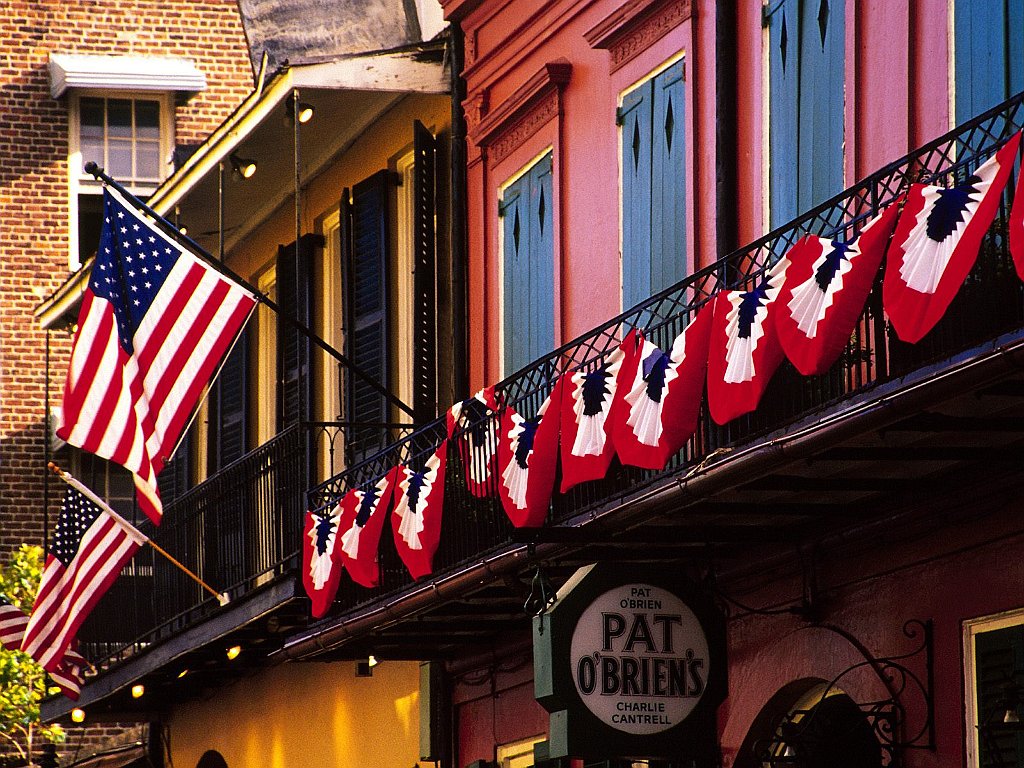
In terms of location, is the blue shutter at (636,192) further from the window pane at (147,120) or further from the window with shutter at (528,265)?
the window pane at (147,120)

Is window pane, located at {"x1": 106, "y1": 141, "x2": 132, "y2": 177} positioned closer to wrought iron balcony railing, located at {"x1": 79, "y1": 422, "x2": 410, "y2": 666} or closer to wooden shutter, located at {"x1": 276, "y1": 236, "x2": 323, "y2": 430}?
wrought iron balcony railing, located at {"x1": 79, "y1": 422, "x2": 410, "y2": 666}

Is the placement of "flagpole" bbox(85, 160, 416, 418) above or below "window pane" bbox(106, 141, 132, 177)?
below

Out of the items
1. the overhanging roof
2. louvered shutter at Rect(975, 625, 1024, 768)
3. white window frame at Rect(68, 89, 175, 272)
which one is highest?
the overhanging roof

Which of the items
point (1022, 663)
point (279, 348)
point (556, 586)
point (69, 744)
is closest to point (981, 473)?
point (1022, 663)

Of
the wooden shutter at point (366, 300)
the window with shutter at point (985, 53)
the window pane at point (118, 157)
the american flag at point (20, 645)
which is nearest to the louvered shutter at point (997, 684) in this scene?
the window with shutter at point (985, 53)

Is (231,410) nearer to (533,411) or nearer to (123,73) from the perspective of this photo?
(123,73)

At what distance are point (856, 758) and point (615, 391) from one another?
2.62 metres

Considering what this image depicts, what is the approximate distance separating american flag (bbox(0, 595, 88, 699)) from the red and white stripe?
94cm

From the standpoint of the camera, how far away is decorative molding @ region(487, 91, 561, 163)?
15.3 m

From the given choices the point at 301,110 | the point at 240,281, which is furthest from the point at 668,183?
the point at 301,110

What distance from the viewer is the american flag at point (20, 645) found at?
20.6 metres

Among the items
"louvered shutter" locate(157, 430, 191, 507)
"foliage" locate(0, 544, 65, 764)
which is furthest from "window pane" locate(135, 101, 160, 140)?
"foliage" locate(0, 544, 65, 764)

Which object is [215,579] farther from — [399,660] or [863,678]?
[863,678]

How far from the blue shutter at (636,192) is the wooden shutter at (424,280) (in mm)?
2970
